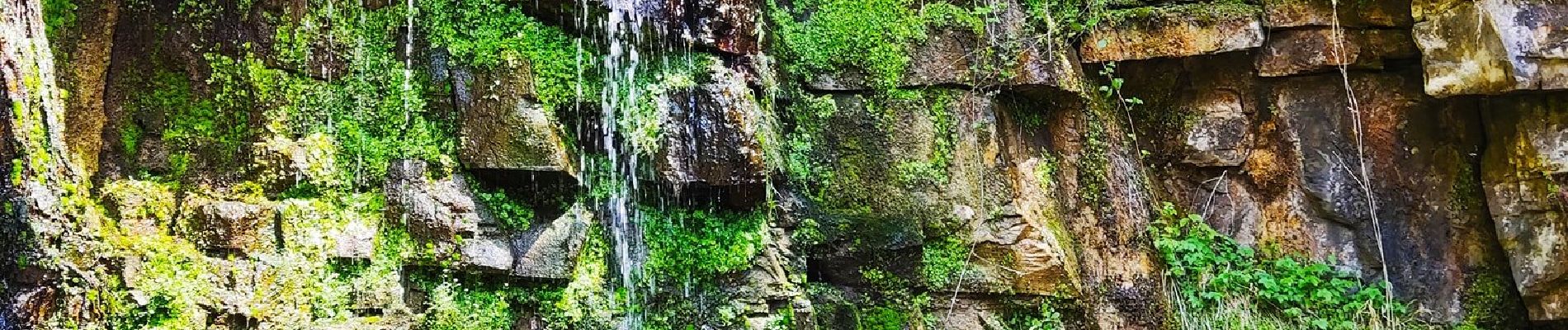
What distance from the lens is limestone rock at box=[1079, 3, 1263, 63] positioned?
179 inches

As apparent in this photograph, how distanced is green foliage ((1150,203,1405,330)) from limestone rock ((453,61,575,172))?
2847 mm

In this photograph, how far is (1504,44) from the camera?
3889 millimetres

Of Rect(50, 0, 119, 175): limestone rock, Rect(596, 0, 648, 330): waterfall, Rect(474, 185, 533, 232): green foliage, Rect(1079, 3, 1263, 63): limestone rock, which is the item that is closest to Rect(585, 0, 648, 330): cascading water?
Rect(596, 0, 648, 330): waterfall

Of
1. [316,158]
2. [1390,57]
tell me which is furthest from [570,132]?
[1390,57]

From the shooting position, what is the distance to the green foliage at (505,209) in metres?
3.84

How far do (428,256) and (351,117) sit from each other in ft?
2.15

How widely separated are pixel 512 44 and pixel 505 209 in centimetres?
66

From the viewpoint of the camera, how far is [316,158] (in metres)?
3.74

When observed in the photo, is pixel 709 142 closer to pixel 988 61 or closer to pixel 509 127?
pixel 509 127

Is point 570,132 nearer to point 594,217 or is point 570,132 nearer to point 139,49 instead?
point 594,217

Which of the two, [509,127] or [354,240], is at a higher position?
[509,127]

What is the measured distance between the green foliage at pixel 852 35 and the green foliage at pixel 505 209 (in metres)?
1.41

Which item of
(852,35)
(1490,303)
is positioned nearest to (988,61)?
(852,35)

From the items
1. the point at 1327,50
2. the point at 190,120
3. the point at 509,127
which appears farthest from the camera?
the point at 1327,50
